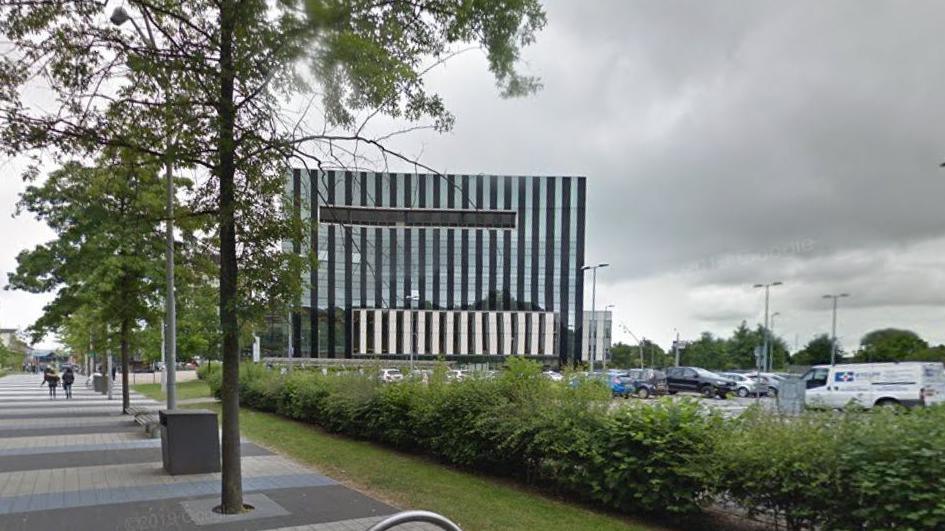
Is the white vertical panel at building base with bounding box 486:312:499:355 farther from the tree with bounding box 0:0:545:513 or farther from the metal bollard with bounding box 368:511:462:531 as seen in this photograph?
the metal bollard with bounding box 368:511:462:531

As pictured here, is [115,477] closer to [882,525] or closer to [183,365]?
[882,525]

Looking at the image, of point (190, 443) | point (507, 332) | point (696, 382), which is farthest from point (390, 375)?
point (507, 332)

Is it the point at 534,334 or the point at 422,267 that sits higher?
the point at 422,267

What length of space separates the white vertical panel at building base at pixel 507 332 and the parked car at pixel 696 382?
43069 millimetres

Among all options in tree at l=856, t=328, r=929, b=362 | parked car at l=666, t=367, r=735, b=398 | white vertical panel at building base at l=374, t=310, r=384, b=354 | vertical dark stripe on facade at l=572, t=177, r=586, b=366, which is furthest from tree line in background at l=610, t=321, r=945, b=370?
white vertical panel at building base at l=374, t=310, r=384, b=354

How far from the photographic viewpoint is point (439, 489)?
869cm

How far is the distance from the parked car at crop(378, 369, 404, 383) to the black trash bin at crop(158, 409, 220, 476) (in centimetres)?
427

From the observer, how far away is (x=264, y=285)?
717 cm

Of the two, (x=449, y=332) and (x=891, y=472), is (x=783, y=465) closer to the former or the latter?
(x=891, y=472)

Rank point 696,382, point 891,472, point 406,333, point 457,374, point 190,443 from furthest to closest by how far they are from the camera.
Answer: point 406,333
point 696,382
point 457,374
point 190,443
point 891,472

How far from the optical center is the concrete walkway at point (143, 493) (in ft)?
22.2

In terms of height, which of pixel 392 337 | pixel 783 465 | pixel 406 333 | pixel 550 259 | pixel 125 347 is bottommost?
pixel 392 337

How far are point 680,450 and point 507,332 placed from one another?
235 feet

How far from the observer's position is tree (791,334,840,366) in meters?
55.4
